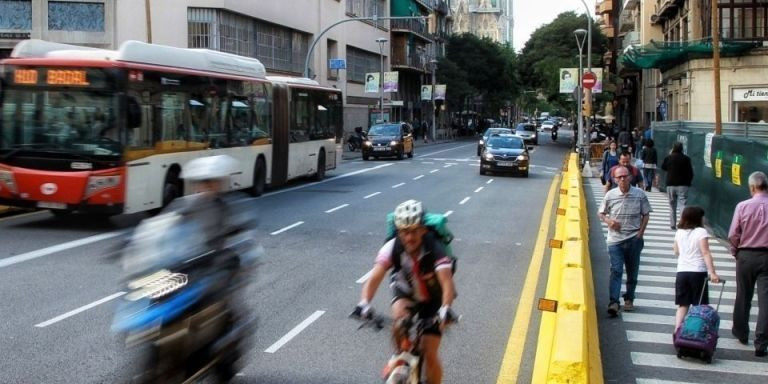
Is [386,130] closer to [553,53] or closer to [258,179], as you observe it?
[258,179]

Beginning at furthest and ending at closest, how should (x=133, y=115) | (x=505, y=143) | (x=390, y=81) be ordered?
(x=390, y=81) → (x=505, y=143) → (x=133, y=115)

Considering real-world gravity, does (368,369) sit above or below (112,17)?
below

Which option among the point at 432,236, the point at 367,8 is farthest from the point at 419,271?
the point at 367,8

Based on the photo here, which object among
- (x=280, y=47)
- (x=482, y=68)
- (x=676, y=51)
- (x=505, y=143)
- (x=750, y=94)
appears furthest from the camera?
(x=482, y=68)

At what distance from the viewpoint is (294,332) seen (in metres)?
8.74

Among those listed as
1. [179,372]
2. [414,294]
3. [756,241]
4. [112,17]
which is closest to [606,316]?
[756,241]

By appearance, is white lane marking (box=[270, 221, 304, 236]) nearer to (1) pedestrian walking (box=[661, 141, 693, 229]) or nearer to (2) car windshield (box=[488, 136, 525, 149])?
(1) pedestrian walking (box=[661, 141, 693, 229])

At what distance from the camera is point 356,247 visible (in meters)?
14.5

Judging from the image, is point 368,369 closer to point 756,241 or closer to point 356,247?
point 756,241

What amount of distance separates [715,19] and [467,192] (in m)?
8.26

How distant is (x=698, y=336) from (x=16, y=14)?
3649 centimetres

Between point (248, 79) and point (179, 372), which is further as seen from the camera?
point (248, 79)

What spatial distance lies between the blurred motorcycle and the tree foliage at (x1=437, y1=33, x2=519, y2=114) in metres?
84.9

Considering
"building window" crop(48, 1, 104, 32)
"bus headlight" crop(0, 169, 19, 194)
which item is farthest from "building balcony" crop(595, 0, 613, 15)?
"bus headlight" crop(0, 169, 19, 194)
